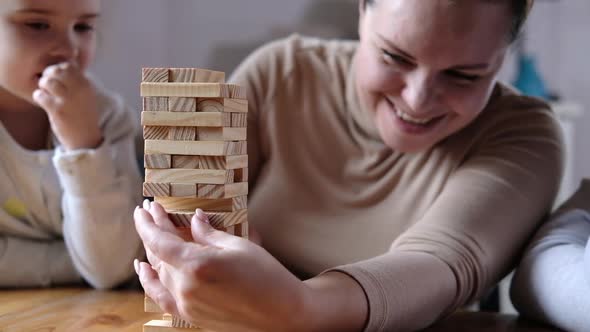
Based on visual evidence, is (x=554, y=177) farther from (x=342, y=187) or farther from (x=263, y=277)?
(x=263, y=277)

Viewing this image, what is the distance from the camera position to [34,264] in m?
1.25

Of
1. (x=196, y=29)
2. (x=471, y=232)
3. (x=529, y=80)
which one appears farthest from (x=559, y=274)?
(x=529, y=80)

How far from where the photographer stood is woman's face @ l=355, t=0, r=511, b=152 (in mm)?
1058

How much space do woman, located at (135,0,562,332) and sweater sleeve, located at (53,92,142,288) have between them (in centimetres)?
25

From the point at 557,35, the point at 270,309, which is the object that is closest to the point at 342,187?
the point at 270,309

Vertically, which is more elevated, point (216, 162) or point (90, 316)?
point (216, 162)

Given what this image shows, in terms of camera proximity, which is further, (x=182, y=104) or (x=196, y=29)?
(x=196, y=29)

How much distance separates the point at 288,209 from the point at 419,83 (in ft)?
1.35

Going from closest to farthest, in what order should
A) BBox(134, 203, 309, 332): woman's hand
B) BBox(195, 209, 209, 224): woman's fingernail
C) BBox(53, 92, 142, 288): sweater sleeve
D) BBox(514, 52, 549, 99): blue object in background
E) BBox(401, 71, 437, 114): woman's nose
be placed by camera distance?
BBox(134, 203, 309, 332): woman's hand < BBox(195, 209, 209, 224): woman's fingernail < BBox(401, 71, 437, 114): woman's nose < BBox(53, 92, 142, 288): sweater sleeve < BBox(514, 52, 549, 99): blue object in background

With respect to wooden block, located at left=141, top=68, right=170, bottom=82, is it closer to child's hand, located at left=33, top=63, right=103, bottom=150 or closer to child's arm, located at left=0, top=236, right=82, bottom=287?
child's hand, located at left=33, top=63, right=103, bottom=150

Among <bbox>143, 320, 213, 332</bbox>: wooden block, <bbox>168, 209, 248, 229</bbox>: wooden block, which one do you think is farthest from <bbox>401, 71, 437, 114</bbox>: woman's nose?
<bbox>143, 320, 213, 332</bbox>: wooden block

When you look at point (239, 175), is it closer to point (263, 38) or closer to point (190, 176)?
point (190, 176)

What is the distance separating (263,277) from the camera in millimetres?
750

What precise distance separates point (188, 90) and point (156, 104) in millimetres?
46
